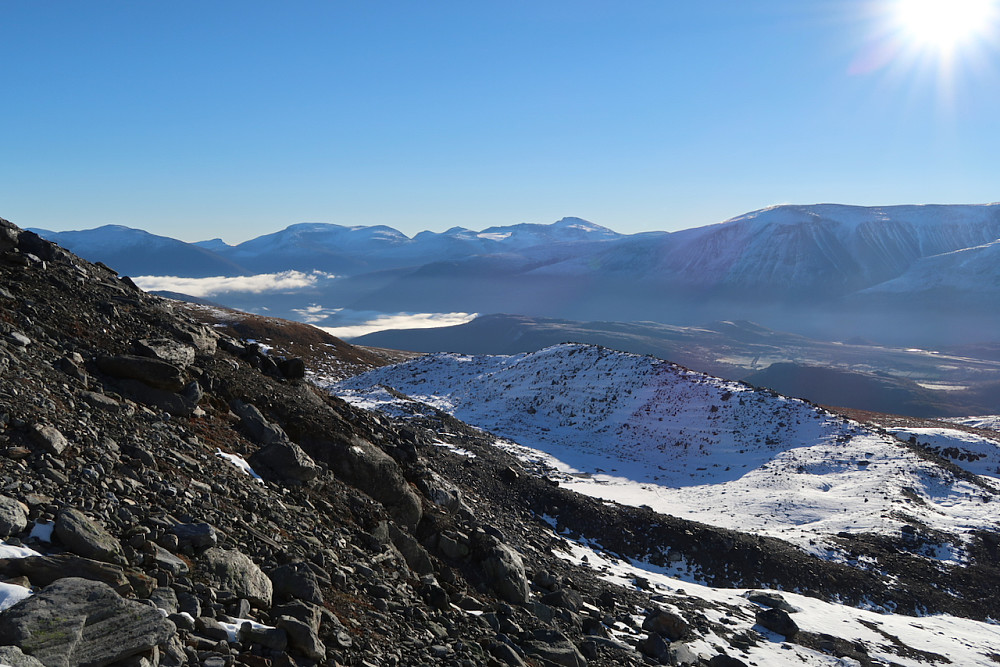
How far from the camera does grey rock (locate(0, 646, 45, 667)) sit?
213 inches

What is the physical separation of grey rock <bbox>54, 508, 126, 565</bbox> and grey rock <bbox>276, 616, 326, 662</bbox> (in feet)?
6.78

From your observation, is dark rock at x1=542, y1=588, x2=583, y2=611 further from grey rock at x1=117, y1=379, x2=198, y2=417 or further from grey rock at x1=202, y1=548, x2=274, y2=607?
grey rock at x1=117, y1=379, x2=198, y2=417

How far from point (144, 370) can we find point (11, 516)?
18.9 ft

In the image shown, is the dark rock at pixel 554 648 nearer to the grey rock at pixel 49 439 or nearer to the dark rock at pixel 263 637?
the dark rock at pixel 263 637

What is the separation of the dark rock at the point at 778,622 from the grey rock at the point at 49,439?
1700 centimetres

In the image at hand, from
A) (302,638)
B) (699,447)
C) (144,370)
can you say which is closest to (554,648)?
(302,638)

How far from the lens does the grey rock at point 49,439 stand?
28.9ft

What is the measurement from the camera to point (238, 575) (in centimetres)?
841

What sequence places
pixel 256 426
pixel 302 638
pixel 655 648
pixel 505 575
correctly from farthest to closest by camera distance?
pixel 256 426 → pixel 505 575 → pixel 655 648 → pixel 302 638

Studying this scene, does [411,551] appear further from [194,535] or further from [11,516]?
[11,516]

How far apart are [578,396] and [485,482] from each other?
24.5 meters

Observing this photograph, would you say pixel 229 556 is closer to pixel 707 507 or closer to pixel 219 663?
pixel 219 663

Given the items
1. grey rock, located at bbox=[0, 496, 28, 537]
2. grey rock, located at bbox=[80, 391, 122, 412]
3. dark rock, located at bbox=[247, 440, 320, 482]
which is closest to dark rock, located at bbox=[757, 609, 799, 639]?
dark rock, located at bbox=[247, 440, 320, 482]

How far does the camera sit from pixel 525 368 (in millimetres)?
54594
